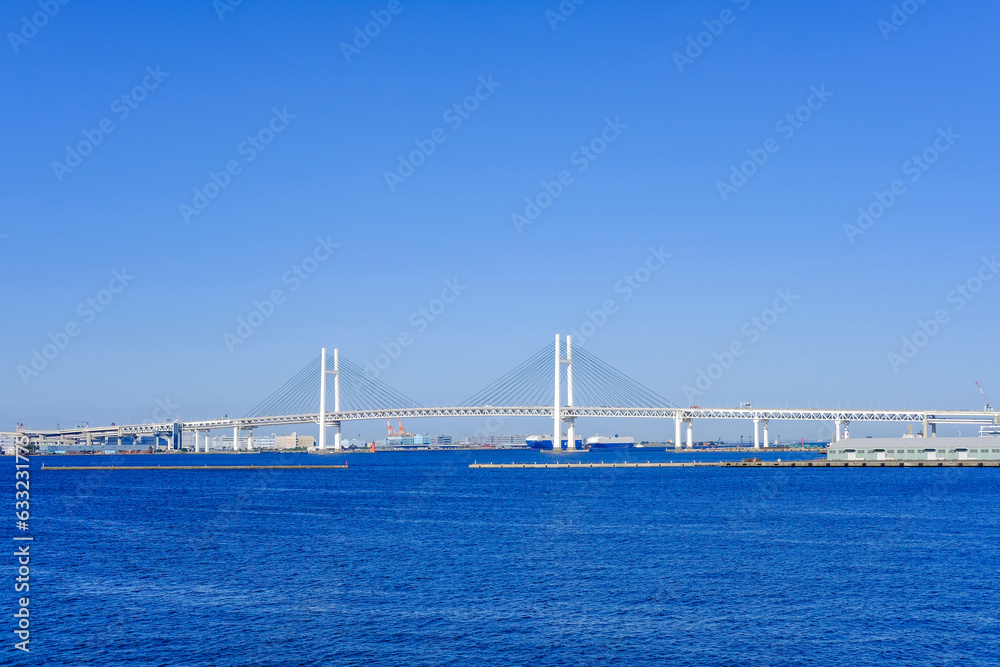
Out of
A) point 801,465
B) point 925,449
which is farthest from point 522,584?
point 925,449

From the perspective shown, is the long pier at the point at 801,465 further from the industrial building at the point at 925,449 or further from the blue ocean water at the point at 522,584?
the blue ocean water at the point at 522,584

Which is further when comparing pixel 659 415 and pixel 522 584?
pixel 659 415

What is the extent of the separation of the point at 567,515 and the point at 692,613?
2255 cm

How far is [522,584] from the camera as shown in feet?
83.9

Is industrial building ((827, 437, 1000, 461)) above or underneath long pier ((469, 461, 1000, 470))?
above

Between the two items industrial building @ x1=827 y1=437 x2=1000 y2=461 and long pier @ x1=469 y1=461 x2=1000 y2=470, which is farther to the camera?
industrial building @ x1=827 y1=437 x2=1000 y2=461

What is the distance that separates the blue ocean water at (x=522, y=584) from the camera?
62.3ft

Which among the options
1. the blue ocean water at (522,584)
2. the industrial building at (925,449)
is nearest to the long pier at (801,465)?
the industrial building at (925,449)

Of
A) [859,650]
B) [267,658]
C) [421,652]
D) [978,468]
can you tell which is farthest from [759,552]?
[978,468]

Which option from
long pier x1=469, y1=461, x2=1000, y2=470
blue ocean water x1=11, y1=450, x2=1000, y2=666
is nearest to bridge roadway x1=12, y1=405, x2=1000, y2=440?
long pier x1=469, y1=461, x2=1000, y2=470

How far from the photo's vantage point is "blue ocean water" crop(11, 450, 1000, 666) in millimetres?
19000

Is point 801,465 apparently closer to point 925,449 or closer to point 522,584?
point 925,449

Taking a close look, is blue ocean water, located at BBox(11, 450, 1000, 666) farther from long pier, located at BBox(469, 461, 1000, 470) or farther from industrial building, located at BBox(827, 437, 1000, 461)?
industrial building, located at BBox(827, 437, 1000, 461)

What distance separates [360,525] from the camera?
133 ft
